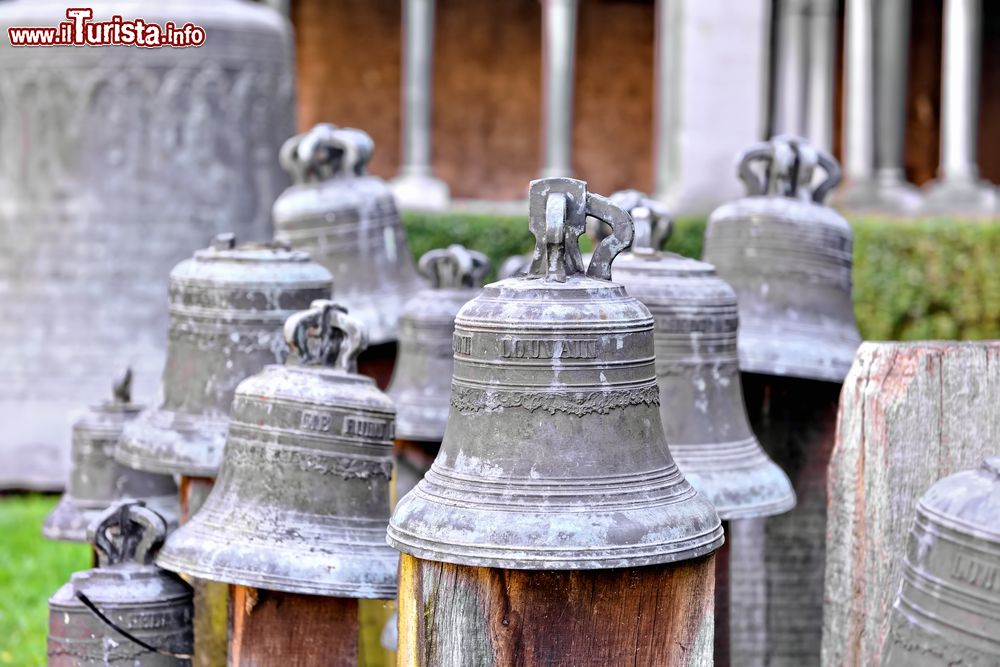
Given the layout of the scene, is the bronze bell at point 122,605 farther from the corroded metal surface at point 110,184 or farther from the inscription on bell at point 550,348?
the corroded metal surface at point 110,184

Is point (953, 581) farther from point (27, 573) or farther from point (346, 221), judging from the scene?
point (27, 573)

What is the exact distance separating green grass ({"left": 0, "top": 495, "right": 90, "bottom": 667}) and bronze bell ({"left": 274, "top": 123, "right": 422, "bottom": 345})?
1.70m

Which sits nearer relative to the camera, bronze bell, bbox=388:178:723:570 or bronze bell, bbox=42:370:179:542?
bronze bell, bbox=388:178:723:570

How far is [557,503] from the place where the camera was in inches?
104

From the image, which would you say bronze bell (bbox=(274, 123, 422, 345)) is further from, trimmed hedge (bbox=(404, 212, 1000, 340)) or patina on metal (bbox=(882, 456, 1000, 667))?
trimmed hedge (bbox=(404, 212, 1000, 340))

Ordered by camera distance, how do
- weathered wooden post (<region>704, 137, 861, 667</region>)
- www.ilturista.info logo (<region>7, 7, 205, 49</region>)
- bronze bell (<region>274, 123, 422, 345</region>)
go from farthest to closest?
www.ilturista.info logo (<region>7, 7, 205, 49</region>) < bronze bell (<region>274, 123, 422, 345</region>) < weathered wooden post (<region>704, 137, 861, 667</region>)

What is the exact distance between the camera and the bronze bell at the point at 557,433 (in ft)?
8.58

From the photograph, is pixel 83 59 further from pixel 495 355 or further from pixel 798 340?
pixel 495 355

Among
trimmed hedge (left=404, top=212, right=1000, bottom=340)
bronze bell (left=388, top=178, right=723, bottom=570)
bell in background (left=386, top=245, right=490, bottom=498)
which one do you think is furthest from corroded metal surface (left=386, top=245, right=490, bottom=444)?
trimmed hedge (left=404, top=212, right=1000, bottom=340)

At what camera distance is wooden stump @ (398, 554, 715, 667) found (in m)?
2.65

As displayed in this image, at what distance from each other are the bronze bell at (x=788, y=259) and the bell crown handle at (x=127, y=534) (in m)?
1.73

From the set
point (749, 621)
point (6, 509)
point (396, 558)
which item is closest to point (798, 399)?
point (749, 621)

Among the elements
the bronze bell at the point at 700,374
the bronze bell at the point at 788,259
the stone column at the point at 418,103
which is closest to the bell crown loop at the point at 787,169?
the bronze bell at the point at 788,259

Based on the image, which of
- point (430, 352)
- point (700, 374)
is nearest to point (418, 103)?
point (430, 352)
